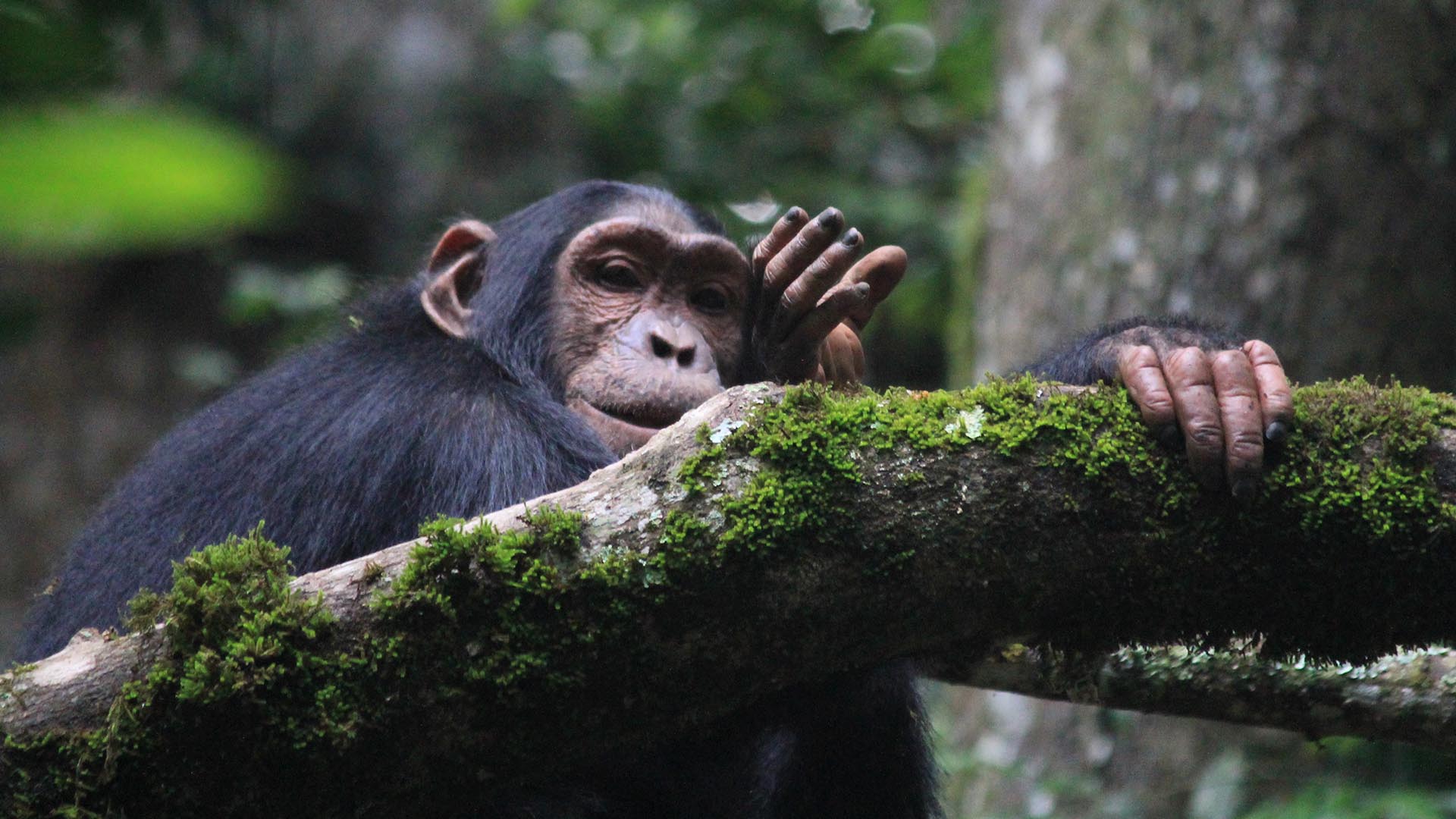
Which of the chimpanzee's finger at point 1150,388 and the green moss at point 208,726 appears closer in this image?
the green moss at point 208,726

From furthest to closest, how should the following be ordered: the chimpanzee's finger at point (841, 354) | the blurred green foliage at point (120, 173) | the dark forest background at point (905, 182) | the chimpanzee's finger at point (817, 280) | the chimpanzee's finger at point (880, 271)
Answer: the dark forest background at point (905, 182) < the chimpanzee's finger at point (841, 354) < the chimpanzee's finger at point (880, 271) < the chimpanzee's finger at point (817, 280) < the blurred green foliage at point (120, 173)

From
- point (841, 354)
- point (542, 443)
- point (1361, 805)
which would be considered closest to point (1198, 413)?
point (542, 443)

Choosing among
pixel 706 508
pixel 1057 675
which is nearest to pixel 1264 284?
pixel 1057 675

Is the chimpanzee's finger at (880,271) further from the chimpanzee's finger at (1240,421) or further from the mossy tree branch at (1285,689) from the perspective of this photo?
the chimpanzee's finger at (1240,421)

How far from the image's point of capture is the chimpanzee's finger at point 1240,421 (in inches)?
110

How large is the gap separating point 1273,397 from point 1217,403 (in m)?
0.12

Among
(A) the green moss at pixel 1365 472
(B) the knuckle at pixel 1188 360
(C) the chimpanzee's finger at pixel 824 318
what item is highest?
(B) the knuckle at pixel 1188 360

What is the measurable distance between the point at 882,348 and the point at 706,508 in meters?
9.34

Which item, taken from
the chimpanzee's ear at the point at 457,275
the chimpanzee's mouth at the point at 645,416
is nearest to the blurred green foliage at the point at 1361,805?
the chimpanzee's mouth at the point at 645,416

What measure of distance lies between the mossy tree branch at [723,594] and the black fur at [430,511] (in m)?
0.98

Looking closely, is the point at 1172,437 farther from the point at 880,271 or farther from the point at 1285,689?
the point at 880,271

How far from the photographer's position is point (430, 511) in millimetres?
4000

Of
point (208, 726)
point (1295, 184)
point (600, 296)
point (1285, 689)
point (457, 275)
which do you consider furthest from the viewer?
point (1295, 184)

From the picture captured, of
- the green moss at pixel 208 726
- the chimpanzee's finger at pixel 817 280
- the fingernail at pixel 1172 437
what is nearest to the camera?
the green moss at pixel 208 726
